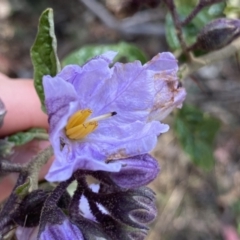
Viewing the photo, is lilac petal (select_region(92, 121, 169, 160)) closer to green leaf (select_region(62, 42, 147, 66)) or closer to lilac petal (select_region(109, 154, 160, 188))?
lilac petal (select_region(109, 154, 160, 188))

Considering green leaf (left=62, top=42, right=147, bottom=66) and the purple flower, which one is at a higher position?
the purple flower

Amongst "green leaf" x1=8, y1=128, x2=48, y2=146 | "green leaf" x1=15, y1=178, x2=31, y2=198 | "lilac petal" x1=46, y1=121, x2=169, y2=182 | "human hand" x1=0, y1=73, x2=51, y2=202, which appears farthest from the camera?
"human hand" x1=0, y1=73, x2=51, y2=202

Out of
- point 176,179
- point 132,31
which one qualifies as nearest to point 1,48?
point 132,31

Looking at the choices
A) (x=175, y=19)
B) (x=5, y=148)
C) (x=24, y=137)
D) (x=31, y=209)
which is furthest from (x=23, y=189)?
(x=175, y=19)

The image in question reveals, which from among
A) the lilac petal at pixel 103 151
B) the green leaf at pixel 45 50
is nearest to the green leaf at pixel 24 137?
the green leaf at pixel 45 50

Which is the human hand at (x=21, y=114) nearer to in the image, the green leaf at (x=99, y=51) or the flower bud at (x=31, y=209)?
the green leaf at (x=99, y=51)

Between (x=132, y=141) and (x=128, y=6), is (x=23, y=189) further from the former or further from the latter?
(x=128, y=6)

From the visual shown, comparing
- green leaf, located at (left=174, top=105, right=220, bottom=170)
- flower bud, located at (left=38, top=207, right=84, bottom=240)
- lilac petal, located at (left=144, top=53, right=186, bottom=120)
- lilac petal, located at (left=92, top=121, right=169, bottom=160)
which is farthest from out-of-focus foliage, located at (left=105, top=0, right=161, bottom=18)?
flower bud, located at (left=38, top=207, right=84, bottom=240)

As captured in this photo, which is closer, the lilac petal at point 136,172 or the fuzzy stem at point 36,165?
the lilac petal at point 136,172
